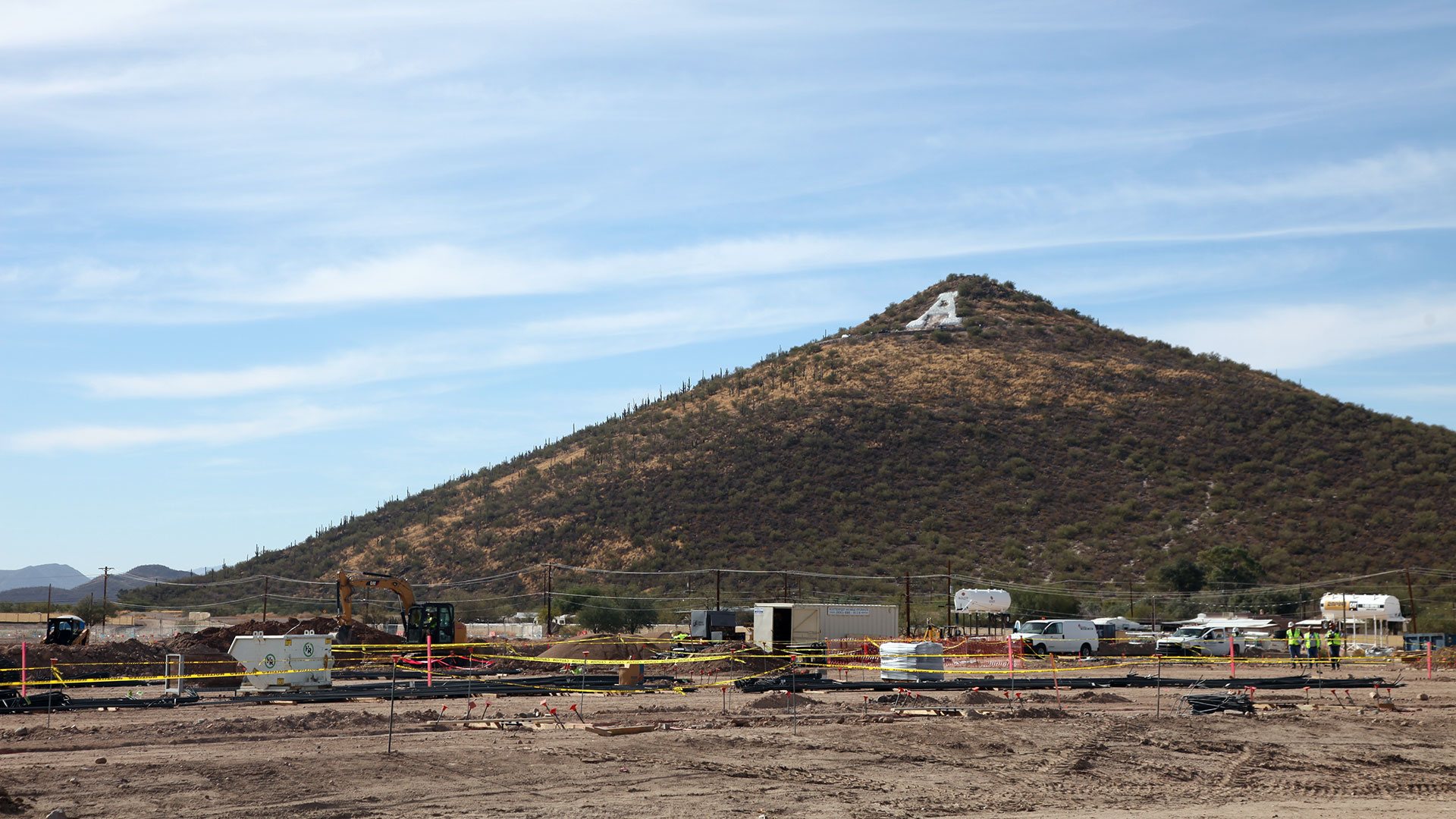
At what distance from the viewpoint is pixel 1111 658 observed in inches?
1636

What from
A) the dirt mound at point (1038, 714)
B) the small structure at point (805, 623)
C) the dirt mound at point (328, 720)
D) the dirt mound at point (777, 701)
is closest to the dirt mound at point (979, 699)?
the dirt mound at point (1038, 714)

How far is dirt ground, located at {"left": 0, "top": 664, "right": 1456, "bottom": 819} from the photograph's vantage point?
13.2 meters

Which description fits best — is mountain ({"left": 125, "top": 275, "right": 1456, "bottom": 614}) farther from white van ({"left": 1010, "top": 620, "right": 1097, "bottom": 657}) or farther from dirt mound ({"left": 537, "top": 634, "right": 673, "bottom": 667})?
dirt mound ({"left": 537, "top": 634, "right": 673, "bottom": 667})

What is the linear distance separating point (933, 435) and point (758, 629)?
4491 cm

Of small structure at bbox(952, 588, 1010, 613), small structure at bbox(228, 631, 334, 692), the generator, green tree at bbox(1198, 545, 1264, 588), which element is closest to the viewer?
small structure at bbox(228, 631, 334, 692)

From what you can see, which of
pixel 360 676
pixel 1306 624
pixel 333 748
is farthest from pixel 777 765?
pixel 1306 624

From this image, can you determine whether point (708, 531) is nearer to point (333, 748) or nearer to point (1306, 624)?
point (1306, 624)

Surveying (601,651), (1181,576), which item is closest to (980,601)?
(1181,576)

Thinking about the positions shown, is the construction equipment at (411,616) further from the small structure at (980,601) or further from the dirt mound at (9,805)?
the small structure at (980,601)

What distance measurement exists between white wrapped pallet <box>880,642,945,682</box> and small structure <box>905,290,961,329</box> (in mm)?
81170

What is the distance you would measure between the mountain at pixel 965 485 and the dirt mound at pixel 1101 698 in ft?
125

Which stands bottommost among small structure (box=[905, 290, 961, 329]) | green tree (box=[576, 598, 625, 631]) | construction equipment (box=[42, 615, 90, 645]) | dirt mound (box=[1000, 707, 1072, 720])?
green tree (box=[576, 598, 625, 631])

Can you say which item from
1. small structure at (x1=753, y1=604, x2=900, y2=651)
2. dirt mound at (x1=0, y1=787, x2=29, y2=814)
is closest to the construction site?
dirt mound at (x1=0, y1=787, x2=29, y2=814)

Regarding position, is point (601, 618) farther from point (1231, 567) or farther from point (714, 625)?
point (1231, 567)
